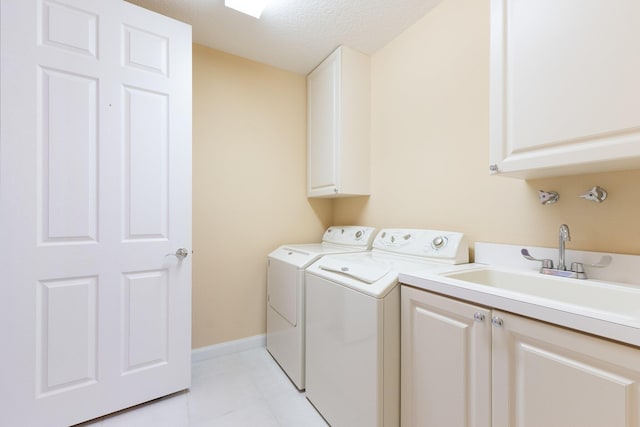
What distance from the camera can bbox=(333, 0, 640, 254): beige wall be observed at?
1.14 meters

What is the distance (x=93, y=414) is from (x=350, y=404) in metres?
1.41

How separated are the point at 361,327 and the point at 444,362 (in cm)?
36

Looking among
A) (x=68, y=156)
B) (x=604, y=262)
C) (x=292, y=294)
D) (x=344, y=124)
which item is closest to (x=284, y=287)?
(x=292, y=294)

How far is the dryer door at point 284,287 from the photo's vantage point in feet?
6.02

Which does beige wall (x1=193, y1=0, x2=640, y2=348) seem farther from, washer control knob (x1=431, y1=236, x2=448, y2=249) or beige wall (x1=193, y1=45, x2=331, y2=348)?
washer control knob (x1=431, y1=236, x2=448, y2=249)

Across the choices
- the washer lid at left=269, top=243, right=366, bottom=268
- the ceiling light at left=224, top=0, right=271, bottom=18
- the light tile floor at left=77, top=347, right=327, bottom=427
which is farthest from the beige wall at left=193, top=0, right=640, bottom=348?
the ceiling light at left=224, top=0, right=271, bottom=18

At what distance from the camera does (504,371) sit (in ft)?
2.86

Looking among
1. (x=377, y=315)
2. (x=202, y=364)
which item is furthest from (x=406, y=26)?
(x=202, y=364)

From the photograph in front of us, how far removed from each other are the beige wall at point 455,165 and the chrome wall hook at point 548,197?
0.04 meters

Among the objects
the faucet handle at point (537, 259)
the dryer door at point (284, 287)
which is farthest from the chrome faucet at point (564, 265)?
the dryer door at point (284, 287)

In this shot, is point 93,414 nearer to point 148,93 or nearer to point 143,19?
point 148,93

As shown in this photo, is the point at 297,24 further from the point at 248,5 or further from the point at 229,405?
the point at 229,405

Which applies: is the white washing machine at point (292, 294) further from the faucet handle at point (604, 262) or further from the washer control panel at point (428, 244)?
the faucet handle at point (604, 262)

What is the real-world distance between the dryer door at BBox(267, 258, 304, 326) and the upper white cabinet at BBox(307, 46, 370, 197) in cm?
73
